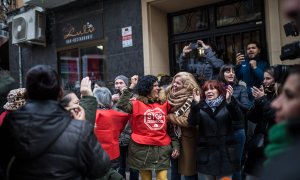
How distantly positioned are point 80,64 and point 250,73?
5692 mm

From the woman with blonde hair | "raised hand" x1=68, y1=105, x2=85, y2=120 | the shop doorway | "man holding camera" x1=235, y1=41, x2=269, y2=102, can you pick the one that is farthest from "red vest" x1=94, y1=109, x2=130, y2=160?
the shop doorway

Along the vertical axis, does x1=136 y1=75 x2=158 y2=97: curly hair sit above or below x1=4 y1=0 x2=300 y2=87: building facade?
below

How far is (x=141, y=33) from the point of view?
8727mm

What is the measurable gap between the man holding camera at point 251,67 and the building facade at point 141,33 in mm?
959

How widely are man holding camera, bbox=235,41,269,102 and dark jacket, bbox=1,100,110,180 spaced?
3813mm

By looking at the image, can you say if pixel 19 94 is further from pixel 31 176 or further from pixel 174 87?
pixel 174 87

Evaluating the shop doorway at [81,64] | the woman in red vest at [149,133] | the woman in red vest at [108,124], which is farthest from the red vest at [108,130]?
the shop doorway at [81,64]

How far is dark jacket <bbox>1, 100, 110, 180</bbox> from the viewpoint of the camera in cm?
242

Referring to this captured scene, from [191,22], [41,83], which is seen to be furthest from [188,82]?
[191,22]

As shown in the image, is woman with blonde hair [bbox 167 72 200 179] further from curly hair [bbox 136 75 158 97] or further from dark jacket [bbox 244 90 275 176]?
dark jacket [bbox 244 90 275 176]

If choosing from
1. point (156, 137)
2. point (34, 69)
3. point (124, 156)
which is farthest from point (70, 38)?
point (34, 69)

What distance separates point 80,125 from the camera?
257cm

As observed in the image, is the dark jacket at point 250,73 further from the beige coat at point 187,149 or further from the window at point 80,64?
the window at point 80,64

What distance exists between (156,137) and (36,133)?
270cm
